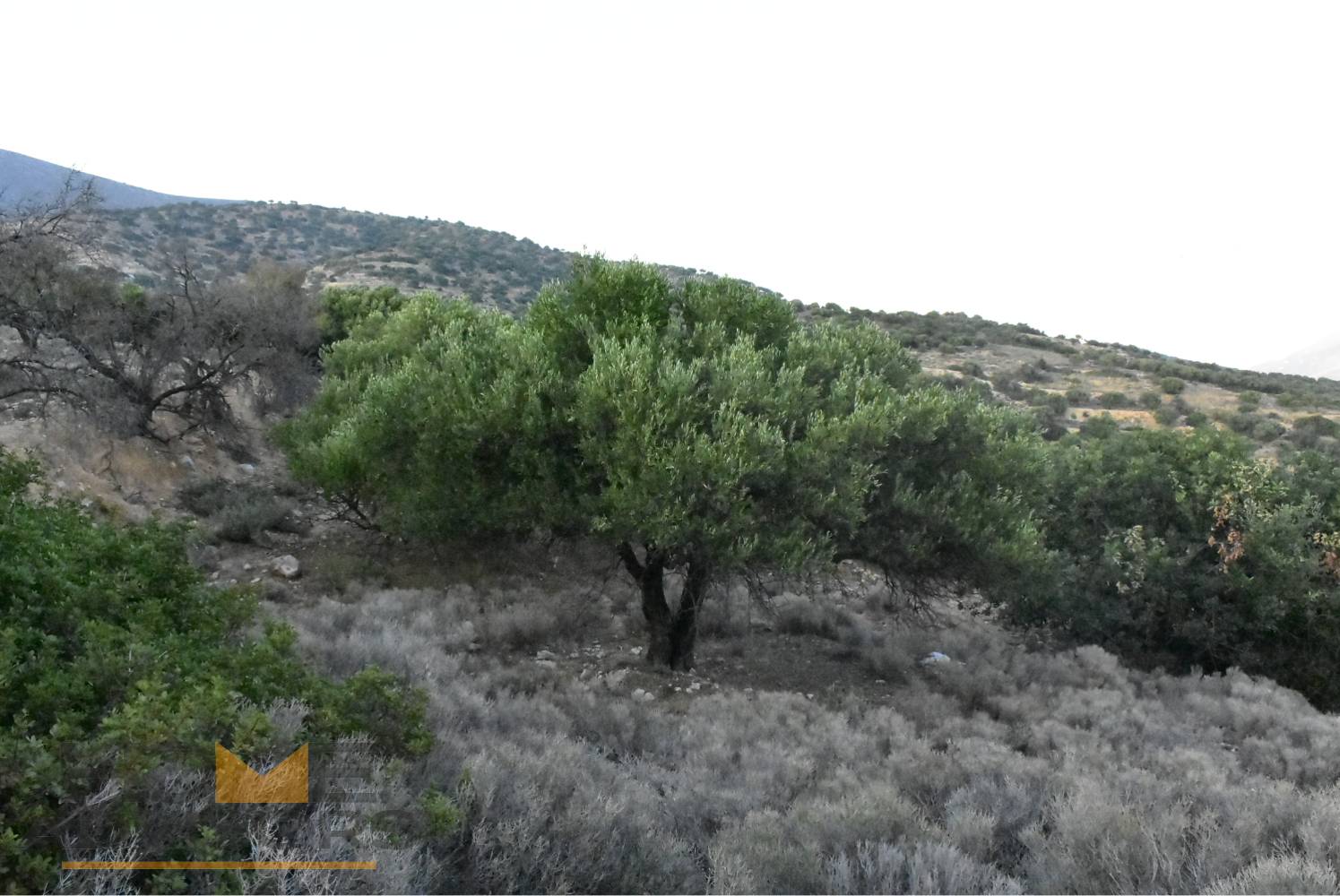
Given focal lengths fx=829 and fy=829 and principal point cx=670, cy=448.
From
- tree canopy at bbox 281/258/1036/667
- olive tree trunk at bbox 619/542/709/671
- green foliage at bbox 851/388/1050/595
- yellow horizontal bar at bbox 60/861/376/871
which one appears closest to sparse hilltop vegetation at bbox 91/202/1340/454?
tree canopy at bbox 281/258/1036/667

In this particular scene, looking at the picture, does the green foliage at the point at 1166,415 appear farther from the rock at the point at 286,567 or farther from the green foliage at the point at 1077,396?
the rock at the point at 286,567

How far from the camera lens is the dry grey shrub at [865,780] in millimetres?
4691

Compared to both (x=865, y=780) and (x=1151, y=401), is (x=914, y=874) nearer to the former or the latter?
(x=865, y=780)

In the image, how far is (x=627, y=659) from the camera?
Answer: 11.2 m

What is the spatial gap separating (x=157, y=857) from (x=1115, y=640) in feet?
45.0

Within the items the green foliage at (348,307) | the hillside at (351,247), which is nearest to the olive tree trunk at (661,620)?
the green foliage at (348,307)

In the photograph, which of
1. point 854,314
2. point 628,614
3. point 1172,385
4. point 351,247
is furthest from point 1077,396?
point 351,247

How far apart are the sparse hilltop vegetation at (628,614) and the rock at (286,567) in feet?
0.21

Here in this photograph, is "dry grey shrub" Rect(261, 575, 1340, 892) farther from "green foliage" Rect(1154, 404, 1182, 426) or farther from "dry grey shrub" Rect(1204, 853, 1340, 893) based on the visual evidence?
"green foliage" Rect(1154, 404, 1182, 426)

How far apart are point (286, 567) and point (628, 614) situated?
5.73 m

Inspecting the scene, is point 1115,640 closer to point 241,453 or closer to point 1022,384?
point 241,453

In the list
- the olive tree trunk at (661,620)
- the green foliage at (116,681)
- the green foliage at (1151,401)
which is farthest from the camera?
the green foliage at (1151,401)

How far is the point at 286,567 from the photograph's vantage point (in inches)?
540

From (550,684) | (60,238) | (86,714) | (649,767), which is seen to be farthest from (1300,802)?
(60,238)
